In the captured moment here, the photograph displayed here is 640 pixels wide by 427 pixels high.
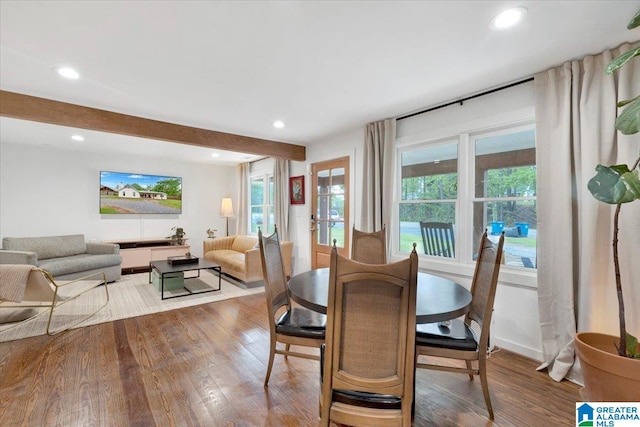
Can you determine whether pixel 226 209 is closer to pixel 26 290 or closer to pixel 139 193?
pixel 139 193

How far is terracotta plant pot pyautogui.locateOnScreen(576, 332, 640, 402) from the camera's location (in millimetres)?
1398

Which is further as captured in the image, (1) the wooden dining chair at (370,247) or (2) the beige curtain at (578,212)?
(1) the wooden dining chair at (370,247)

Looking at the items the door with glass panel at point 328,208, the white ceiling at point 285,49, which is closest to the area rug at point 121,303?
the door with glass panel at point 328,208

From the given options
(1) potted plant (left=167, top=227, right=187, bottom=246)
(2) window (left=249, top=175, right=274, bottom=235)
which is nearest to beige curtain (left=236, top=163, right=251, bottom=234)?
(2) window (left=249, top=175, right=274, bottom=235)

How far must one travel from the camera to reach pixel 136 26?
176 centimetres

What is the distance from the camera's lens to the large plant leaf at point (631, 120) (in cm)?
138

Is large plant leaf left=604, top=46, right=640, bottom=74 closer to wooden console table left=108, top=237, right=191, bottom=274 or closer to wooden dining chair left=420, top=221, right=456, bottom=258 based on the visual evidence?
wooden dining chair left=420, top=221, right=456, bottom=258

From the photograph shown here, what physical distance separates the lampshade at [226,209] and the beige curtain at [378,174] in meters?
3.91

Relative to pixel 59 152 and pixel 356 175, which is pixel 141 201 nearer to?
pixel 59 152

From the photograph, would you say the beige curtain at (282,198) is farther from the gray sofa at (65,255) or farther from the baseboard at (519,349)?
the baseboard at (519,349)

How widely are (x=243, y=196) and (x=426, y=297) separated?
218 inches

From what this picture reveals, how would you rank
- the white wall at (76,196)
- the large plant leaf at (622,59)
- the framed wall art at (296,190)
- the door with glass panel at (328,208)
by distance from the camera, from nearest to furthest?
the large plant leaf at (622,59), the door with glass panel at (328,208), the white wall at (76,196), the framed wall art at (296,190)

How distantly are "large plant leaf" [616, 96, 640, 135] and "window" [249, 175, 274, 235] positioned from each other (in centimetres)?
509

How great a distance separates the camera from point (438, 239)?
3127 millimetres
